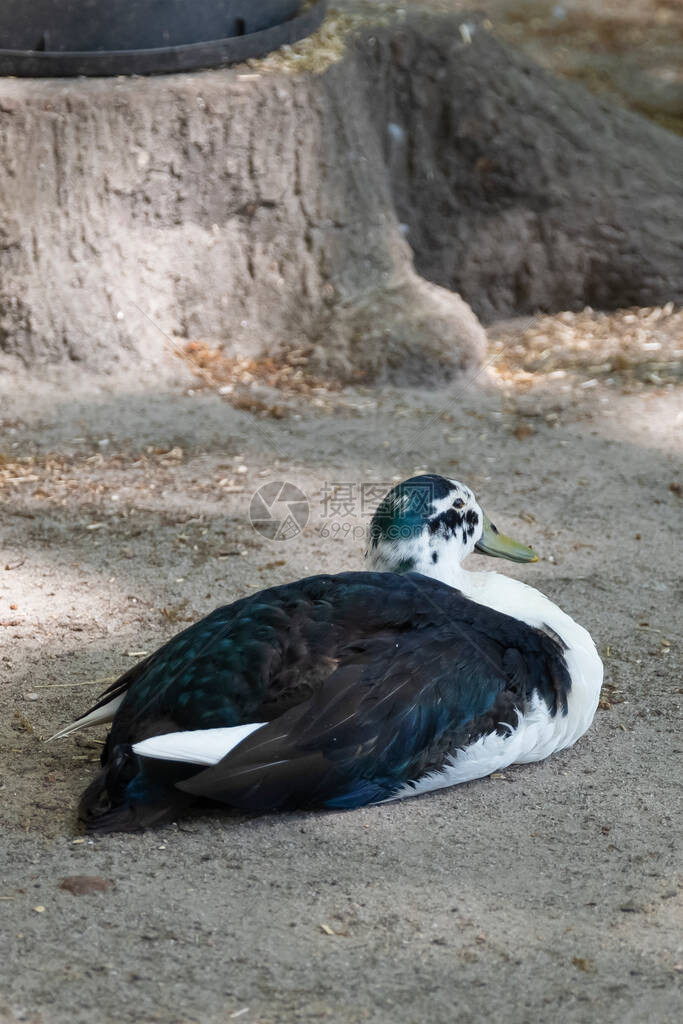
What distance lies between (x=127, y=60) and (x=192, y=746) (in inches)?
164

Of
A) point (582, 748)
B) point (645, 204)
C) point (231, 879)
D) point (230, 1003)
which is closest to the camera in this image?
point (230, 1003)

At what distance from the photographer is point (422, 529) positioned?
3.72m

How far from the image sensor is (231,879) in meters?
2.97

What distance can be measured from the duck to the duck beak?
0.47 meters

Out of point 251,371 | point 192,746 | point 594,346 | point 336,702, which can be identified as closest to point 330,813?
point 336,702

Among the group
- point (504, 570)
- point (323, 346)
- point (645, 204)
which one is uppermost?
point (645, 204)

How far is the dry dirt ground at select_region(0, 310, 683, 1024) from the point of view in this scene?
2658mm

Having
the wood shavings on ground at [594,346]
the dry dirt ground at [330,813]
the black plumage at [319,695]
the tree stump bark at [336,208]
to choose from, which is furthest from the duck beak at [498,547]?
the wood shavings on ground at [594,346]

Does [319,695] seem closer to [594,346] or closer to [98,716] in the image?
[98,716]

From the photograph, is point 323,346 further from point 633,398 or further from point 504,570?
point 504,570

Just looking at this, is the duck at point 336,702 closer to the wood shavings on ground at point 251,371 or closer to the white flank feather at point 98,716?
the white flank feather at point 98,716

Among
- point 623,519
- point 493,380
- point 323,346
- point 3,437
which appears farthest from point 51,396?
point 623,519

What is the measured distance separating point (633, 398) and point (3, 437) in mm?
3122

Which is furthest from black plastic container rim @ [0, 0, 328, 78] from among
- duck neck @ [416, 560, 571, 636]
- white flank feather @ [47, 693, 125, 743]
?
white flank feather @ [47, 693, 125, 743]
